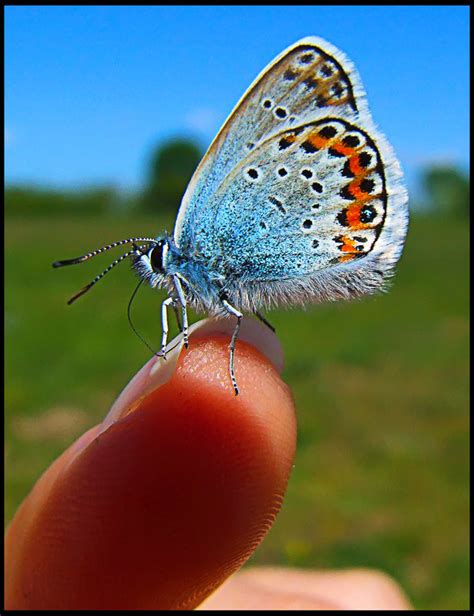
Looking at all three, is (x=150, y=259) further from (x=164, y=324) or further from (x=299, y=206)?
(x=299, y=206)

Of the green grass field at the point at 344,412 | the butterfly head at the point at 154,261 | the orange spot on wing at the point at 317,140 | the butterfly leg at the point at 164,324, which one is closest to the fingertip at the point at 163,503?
the butterfly leg at the point at 164,324

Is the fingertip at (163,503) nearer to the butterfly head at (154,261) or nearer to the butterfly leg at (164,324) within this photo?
the butterfly leg at (164,324)

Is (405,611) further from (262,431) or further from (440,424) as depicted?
(440,424)

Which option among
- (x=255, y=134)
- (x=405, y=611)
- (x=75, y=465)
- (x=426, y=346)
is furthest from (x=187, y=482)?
(x=426, y=346)

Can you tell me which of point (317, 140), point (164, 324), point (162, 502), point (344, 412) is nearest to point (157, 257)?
point (164, 324)

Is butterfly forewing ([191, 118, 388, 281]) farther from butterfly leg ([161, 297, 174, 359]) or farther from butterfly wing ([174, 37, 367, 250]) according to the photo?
butterfly leg ([161, 297, 174, 359])

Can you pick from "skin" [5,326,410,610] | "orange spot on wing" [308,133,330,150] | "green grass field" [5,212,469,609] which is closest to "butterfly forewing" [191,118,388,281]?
"orange spot on wing" [308,133,330,150]

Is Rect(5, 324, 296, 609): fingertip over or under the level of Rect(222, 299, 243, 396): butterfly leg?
under
